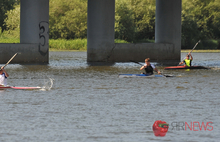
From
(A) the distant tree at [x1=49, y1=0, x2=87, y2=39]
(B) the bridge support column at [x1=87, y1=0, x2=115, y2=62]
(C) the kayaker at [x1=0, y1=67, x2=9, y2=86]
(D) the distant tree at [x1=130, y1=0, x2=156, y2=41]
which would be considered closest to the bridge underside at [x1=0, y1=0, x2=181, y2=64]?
(B) the bridge support column at [x1=87, y1=0, x2=115, y2=62]

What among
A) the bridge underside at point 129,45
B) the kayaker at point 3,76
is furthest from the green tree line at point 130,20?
the kayaker at point 3,76

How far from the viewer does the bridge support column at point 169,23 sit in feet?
150

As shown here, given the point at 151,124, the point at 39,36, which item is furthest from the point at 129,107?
the point at 39,36

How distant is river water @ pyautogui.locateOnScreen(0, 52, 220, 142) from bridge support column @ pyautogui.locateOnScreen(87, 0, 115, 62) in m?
17.7

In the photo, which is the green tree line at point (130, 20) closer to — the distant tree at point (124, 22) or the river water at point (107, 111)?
the distant tree at point (124, 22)

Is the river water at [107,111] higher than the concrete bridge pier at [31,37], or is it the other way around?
the concrete bridge pier at [31,37]

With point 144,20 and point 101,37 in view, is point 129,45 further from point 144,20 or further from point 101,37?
point 144,20

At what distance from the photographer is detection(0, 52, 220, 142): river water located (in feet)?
39.6

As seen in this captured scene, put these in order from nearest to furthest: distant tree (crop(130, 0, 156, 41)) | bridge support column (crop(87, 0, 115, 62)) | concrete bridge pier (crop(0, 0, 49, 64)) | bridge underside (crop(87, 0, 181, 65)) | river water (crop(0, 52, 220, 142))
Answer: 1. river water (crop(0, 52, 220, 142))
2. concrete bridge pier (crop(0, 0, 49, 64))
3. bridge support column (crop(87, 0, 115, 62))
4. bridge underside (crop(87, 0, 181, 65))
5. distant tree (crop(130, 0, 156, 41))

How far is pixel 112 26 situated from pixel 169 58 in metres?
6.01

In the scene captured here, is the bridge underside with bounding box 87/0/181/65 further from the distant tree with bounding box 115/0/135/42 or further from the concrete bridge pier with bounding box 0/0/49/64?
the distant tree with bounding box 115/0/135/42

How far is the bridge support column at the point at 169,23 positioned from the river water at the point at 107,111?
20606mm

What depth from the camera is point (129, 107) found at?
1658 cm

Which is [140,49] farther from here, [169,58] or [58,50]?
[58,50]
